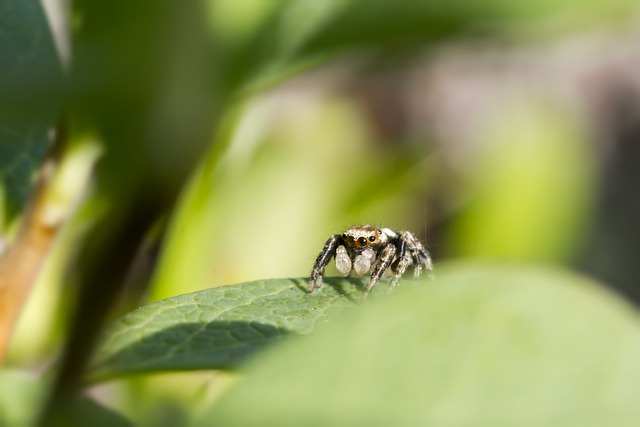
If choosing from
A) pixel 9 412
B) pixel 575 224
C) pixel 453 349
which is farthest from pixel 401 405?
pixel 575 224

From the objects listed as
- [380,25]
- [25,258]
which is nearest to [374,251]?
[25,258]

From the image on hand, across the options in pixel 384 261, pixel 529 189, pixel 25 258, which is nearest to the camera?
pixel 25 258

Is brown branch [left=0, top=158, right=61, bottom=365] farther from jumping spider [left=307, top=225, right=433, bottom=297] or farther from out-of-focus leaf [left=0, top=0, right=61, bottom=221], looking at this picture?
jumping spider [left=307, top=225, right=433, bottom=297]

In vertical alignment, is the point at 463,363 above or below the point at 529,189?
below

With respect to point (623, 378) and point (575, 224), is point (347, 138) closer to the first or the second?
point (575, 224)

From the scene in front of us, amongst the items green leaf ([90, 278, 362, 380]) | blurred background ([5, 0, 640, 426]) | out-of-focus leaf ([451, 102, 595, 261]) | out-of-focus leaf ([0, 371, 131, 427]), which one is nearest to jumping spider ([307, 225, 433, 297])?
blurred background ([5, 0, 640, 426])

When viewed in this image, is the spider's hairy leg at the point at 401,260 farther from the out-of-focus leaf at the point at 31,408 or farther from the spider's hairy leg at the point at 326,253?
the out-of-focus leaf at the point at 31,408

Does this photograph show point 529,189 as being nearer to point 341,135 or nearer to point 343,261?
point 341,135
